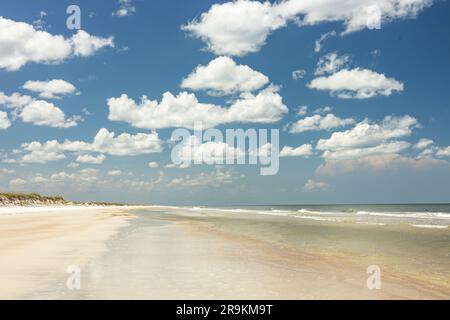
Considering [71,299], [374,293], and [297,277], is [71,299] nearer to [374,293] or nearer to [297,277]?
[297,277]

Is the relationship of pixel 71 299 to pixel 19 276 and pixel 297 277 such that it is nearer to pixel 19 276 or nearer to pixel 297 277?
pixel 19 276

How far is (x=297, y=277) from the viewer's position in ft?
41.7

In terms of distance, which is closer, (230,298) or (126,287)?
(230,298)

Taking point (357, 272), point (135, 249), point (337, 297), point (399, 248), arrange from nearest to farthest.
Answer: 1. point (337, 297)
2. point (357, 272)
3. point (135, 249)
4. point (399, 248)

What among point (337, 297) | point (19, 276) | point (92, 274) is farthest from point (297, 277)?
point (19, 276)

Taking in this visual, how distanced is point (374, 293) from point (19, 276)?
34.6ft

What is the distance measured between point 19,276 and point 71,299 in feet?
11.8
